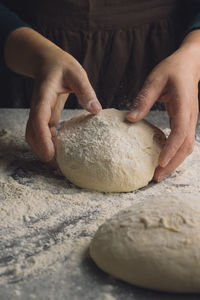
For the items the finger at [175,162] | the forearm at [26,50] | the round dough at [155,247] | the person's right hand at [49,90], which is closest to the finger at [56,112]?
the person's right hand at [49,90]

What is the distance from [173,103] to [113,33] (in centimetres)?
64

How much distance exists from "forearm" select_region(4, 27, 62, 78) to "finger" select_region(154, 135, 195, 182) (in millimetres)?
531

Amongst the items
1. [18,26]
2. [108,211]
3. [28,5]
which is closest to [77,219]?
[108,211]

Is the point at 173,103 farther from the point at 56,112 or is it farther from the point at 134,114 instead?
the point at 56,112

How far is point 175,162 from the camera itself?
133 cm

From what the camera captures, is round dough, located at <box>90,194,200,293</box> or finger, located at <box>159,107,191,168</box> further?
finger, located at <box>159,107,191,168</box>

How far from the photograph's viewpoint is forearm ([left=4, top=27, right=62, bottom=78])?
57.6 inches

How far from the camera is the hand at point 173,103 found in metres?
1.28

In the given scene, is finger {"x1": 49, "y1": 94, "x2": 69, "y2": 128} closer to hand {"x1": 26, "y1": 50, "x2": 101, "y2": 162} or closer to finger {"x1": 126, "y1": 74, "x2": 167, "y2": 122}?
hand {"x1": 26, "y1": 50, "x2": 101, "y2": 162}

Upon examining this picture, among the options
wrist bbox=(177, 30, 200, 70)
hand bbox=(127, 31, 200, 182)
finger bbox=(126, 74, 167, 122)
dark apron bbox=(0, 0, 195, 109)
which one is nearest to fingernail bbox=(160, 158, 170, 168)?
hand bbox=(127, 31, 200, 182)

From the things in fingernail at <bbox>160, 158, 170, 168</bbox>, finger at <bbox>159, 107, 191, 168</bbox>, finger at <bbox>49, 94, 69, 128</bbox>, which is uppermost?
finger at <bbox>159, 107, 191, 168</bbox>

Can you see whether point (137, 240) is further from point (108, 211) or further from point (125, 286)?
point (108, 211)

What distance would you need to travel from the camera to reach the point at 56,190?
130 cm

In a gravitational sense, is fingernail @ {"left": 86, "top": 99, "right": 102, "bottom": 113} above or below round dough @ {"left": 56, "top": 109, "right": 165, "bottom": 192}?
above
